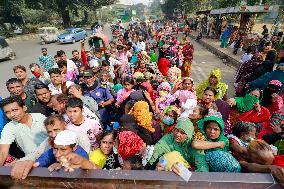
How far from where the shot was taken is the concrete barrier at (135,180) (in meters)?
1.43

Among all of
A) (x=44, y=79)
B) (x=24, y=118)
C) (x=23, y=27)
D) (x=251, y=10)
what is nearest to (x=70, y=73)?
(x=44, y=79)

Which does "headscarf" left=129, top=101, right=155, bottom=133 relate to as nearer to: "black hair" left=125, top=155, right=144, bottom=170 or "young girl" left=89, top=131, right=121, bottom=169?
"young girl" left=89, top=131, right=121, bottom=169

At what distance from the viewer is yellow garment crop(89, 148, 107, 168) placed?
2886 millimetres

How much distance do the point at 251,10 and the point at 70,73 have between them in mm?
12622

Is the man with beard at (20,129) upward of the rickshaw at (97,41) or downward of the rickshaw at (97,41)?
upward

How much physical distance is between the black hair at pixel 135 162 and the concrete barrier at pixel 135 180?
1.13m

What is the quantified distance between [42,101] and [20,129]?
3.76 feet

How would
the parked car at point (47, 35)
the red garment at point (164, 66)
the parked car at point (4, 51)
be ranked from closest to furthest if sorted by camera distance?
1. the red garment at point (164, 66)
2. the parked car at point (4, 51)
3. the parked car at point (47, 35)

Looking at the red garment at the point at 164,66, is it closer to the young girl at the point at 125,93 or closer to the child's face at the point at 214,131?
the young girl at the point at 125,93

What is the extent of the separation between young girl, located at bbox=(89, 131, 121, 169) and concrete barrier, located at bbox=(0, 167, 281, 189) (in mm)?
1286

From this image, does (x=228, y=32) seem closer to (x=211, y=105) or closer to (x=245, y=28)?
(x=245, y=28)

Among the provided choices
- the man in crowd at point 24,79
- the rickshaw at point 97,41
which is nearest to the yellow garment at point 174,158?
the man in crowd at point 24,79

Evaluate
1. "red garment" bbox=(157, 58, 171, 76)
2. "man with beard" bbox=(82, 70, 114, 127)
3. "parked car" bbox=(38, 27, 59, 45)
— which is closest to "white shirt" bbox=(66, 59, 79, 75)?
"man with beard" bbox=(82, 70, 114, 127)

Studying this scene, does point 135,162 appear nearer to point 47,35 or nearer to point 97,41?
point 97,41
